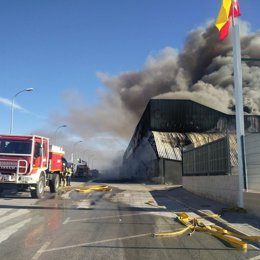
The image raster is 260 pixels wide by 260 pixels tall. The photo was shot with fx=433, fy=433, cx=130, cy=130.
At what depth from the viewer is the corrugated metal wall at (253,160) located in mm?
13727

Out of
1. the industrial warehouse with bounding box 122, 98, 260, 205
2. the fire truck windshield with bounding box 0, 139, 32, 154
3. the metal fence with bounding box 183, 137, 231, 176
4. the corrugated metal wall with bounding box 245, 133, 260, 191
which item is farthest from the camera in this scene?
the industrial warehouse with bounding box 122, 98, 260, 205

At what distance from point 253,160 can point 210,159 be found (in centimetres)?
573

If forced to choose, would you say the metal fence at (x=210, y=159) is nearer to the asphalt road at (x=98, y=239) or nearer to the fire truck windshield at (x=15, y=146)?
the asphalt road at (x=98, y=239)

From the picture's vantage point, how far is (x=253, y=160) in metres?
14.1

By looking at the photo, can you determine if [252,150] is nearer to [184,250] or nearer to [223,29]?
[223,29]

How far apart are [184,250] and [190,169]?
59.4 ft

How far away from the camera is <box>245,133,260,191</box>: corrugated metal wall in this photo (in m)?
13.7

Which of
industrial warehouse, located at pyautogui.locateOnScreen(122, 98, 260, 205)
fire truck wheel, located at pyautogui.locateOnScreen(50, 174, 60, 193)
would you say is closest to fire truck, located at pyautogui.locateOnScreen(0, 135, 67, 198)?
fire truck wheel, located at pyautogui.locateOnScreen(50, 174, 60, 193)

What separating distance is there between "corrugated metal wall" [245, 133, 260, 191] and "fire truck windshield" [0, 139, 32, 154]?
32.6ft

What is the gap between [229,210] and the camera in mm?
14047

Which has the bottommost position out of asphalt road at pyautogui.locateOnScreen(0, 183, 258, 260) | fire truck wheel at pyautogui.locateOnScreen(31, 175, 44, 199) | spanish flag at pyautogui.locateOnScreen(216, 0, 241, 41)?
asphalt road at pyautogui.locateOnScreen(0, 183, 258, 260)

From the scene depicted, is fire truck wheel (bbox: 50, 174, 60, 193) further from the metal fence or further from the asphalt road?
Answer: the asphalt road

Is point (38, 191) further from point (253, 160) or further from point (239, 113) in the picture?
point (253, 160)

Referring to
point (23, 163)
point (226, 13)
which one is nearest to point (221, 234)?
point (226, 13)
